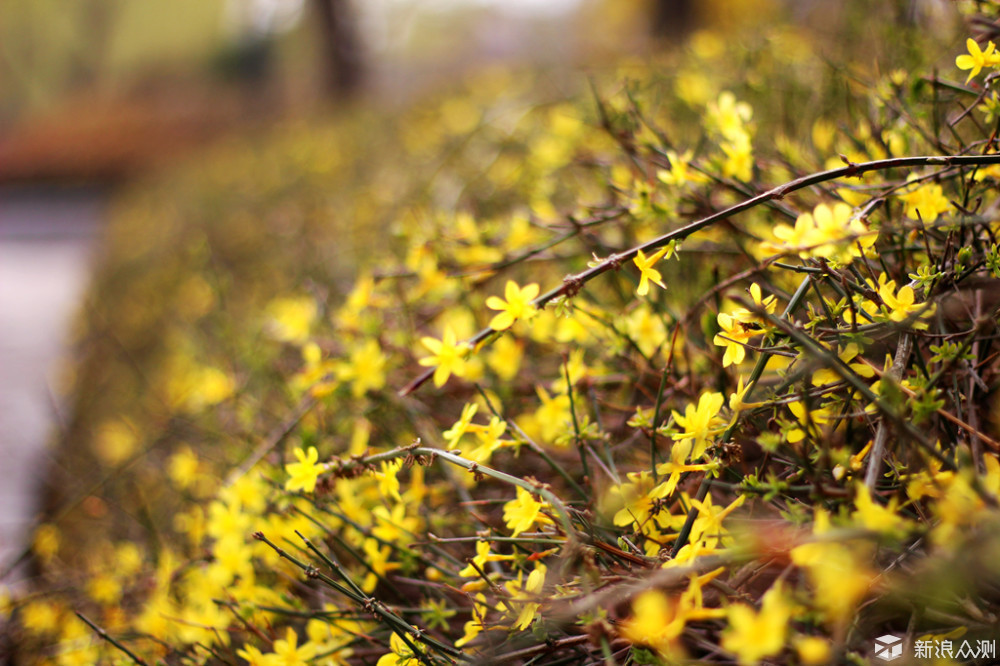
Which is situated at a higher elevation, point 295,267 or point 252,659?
point 295,267

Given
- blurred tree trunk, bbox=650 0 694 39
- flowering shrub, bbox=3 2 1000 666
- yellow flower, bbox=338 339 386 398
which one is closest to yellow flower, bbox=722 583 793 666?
flowering shrub, bbox=3 2 1000 666

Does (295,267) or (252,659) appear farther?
(295,267)

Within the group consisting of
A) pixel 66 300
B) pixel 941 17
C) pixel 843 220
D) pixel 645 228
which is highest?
pixel 941 17

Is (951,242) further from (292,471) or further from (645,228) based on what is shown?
(292,471)

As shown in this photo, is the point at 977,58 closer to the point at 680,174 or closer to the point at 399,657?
the point at 680,174

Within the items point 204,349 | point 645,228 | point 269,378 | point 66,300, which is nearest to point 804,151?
point 645,228

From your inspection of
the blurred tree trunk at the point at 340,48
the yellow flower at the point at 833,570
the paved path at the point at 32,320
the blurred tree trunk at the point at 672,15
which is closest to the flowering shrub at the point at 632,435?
the yellow flower at the point at 833,570

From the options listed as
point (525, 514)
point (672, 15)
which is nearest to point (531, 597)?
point (525, 514)
